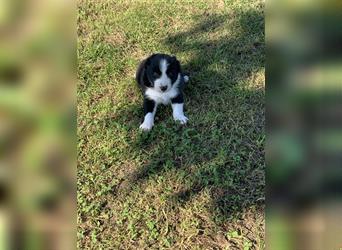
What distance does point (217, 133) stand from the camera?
4.51 meters

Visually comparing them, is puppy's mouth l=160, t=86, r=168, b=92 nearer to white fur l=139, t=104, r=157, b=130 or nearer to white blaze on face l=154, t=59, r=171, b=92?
white blaze on face l=154, t=59, r=171, b=92

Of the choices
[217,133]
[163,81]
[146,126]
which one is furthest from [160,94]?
[217,133]

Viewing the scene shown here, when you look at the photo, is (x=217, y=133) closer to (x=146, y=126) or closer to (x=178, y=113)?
(x=178, y=113)

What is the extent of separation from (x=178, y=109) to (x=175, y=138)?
0.41 m

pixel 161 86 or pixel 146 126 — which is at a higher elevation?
pixel 161 86

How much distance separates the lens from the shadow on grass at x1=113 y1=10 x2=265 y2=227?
3898 mm

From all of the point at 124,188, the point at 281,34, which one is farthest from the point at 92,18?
the point at 281,34

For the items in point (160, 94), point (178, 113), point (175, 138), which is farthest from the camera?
point (160, 94)

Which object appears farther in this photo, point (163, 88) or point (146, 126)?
point (163, 88)

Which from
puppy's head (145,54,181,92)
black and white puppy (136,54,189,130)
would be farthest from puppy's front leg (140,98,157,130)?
puppy's head (145,54,181,92)

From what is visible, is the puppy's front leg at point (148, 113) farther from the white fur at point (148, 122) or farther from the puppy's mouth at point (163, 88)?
the puppy's mouth at point (163, 88)

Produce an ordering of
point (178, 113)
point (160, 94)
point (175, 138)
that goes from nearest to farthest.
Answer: point (175, 138), point (178, 113), point (160, 94)

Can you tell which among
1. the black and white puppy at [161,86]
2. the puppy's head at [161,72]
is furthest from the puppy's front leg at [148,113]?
the puppy's head at [161,72]

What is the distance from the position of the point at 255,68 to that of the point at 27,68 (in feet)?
15.0
